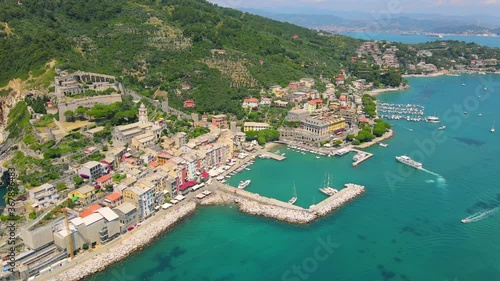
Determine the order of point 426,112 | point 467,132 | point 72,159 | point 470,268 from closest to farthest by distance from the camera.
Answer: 1. point 470,268
2. point 72,159
3. point 467,132
4. point 426,112

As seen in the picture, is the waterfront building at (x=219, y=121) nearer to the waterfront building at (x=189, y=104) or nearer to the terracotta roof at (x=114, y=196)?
the waterfront building at (x=189, y=104)

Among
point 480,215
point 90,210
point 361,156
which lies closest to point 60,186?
point 90,210

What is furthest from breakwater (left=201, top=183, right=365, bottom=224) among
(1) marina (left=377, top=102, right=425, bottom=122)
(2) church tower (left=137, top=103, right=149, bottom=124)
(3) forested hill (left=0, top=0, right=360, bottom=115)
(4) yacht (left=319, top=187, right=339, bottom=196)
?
(1) marina (left=377, top=102, right=425, bottom=122)

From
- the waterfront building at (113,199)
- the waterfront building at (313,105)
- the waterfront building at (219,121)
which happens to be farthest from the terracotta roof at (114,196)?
the waterfront building at (313,105)

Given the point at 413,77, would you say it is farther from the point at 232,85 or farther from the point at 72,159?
the point at 72,159

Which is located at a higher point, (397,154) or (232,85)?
(232,85)

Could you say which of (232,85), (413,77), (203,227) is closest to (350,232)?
(203,227)
